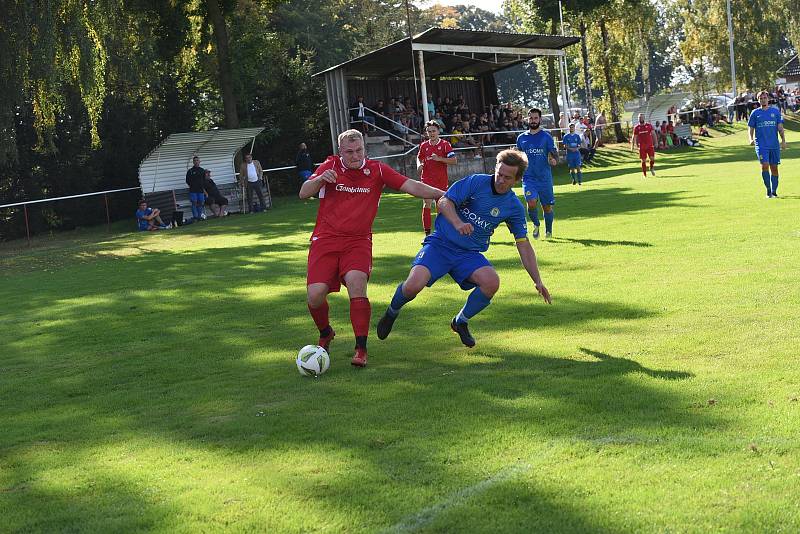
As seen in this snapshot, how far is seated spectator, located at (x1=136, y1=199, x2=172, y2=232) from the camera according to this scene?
1112 inches

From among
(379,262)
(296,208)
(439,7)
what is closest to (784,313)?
Answer: (379,262)

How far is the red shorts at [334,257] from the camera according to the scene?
812 centimetres

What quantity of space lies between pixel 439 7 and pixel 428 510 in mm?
104043

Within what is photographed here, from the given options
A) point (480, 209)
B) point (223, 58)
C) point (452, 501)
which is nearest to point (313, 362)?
point (480, 209)

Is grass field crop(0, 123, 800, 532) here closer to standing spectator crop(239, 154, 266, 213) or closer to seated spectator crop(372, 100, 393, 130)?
standing spectator crop(239, 154, 266, 213)

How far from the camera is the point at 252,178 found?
3016 centimetres

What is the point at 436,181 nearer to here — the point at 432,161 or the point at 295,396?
the point at 432,161

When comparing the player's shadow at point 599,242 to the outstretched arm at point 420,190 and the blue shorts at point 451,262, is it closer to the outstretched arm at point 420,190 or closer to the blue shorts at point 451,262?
the blue shorts at point 451,262

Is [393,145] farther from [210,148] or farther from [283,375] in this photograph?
[283,375]

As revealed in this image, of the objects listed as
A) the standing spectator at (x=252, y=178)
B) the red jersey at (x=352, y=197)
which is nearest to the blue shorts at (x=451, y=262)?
the red jersey at (x=352, y=197)

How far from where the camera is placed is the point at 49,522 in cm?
475

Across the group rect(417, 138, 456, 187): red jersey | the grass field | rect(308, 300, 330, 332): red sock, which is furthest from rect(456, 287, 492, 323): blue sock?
rect(417, 138, 456, 187): red jersey

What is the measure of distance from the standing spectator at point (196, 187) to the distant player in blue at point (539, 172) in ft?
47.3

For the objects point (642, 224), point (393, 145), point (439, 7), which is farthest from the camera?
point (439, 7)
